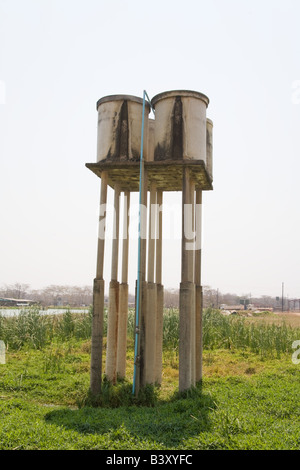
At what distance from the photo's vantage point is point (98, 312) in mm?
8547

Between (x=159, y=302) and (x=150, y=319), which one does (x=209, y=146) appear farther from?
(x=150, y=319)

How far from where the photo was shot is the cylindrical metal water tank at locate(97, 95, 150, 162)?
8977mm

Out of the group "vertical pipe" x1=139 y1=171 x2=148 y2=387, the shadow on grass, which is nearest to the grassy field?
the shadow on grass

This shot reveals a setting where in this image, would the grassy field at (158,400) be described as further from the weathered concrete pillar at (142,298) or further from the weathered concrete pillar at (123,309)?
the weathered concrete pillar at (123,309)

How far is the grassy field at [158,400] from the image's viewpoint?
5.72 metres

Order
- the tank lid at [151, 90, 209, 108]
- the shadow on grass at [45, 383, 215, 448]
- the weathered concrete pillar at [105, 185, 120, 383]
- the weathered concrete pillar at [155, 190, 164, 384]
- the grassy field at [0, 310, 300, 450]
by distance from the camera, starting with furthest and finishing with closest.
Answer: the weathered concrete pillar at [155, 190, 164, 384] → the weathered concrete pillar at [105, 185, 120, 383] → the tank lid at [151, 90, 209, 108] → the shadow on grass at [45, 383, 215, 448] → the grassy field at [0, 310, 300, 450]

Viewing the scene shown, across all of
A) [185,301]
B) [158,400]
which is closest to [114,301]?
[185,301]

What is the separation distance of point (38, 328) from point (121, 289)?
5.63 meters

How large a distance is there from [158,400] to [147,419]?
1662mm

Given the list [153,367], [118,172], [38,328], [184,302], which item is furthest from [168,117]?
[38,328]

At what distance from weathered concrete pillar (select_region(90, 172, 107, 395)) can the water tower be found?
0.02 m

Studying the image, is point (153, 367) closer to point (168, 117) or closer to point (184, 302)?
point (184, 302)

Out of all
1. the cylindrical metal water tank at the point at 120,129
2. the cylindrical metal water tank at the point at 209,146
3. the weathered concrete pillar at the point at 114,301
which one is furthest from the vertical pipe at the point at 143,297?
the cylindrical metal water tank at the point at 209,146

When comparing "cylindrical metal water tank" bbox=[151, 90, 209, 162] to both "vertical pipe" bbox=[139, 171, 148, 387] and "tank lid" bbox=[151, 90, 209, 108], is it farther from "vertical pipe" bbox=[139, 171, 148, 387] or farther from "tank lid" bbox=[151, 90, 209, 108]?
"vertical pipe" bbox=[139, 171, 148, 387]
